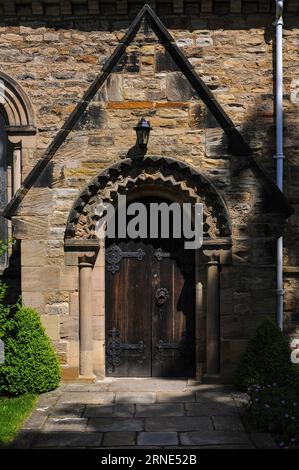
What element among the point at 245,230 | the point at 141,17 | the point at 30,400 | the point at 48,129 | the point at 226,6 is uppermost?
the point at 226,6

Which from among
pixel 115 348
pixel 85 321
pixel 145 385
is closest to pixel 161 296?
pixel 115 348

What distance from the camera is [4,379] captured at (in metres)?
8.00

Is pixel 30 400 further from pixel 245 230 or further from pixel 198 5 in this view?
pixel 198 5

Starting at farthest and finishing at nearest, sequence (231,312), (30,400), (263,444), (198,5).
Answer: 1. (198,5)
2. (231,312)
3. (30,400)
4. (263,444)

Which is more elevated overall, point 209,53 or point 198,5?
point 198,5

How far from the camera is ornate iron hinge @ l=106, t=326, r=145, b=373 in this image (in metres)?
8.98

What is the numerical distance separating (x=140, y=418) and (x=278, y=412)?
1.54 m

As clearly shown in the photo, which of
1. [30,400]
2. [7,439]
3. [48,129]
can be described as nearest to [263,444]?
[7,439]

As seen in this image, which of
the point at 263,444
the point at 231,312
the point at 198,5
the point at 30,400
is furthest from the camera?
the point at 198,5

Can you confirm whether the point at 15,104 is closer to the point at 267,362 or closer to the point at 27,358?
the point at 27,358

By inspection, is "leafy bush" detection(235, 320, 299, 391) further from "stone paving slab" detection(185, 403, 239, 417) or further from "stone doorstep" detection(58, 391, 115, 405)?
"stone doorstep" detection(58, 391, 115, 405)

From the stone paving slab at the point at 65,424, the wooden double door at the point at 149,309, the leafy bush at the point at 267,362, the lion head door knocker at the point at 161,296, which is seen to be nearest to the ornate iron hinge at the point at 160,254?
the wooden double door at the point at 149,309

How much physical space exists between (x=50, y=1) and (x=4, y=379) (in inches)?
234

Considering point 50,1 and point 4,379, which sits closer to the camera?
point 4,379
